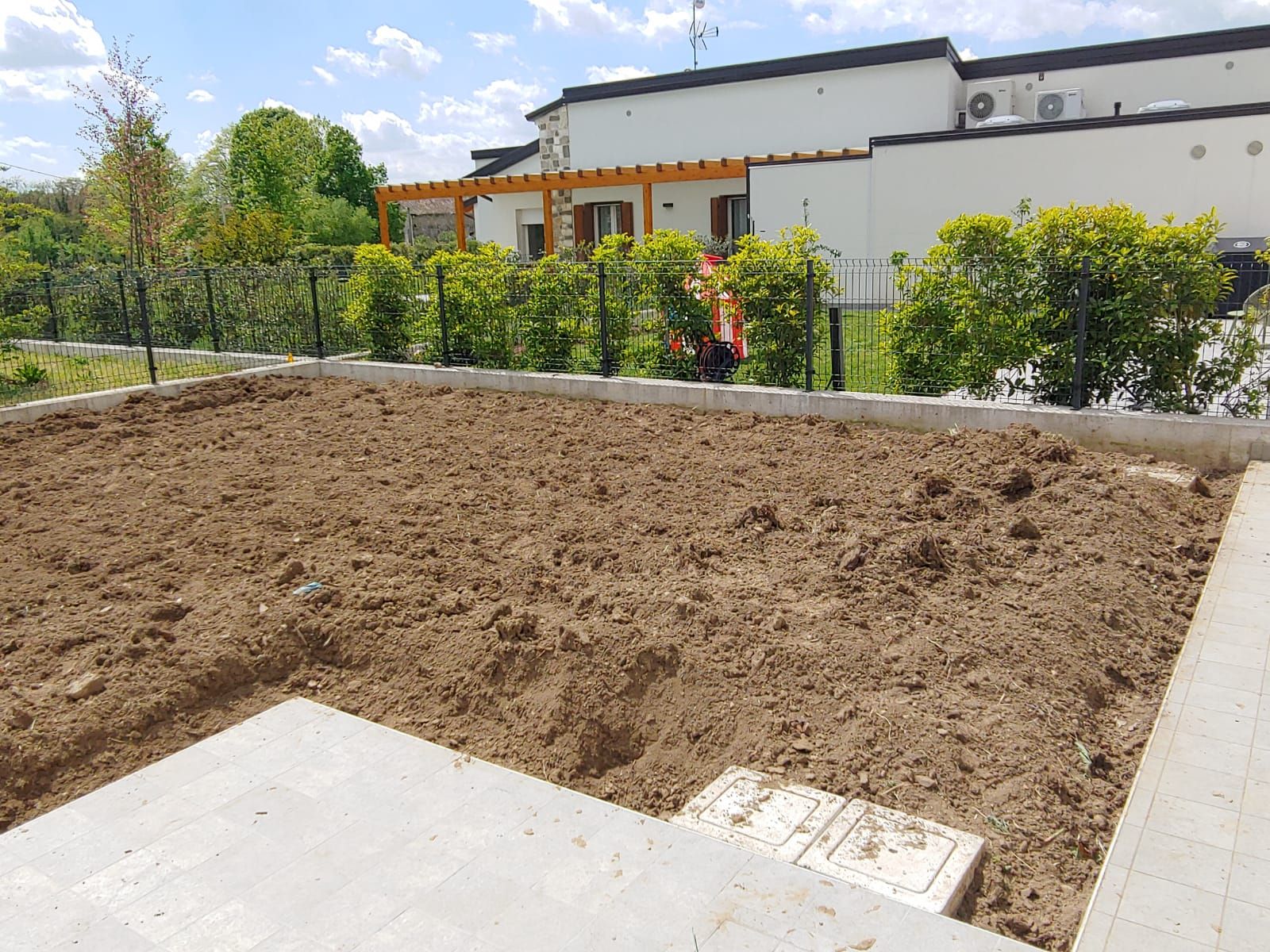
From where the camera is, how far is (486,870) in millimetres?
2842

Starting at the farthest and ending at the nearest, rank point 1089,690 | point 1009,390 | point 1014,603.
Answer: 1. point 1009,390
2. point 1014,603
3. point 1089,690

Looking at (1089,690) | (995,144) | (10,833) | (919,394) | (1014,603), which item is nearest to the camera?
(10,833)

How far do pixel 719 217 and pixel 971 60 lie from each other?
7.28m

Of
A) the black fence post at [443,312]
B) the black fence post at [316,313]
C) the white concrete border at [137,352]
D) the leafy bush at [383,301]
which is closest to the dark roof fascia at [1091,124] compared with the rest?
the leafy bush at [383,301]

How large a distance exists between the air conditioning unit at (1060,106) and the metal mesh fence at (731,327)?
10025mm

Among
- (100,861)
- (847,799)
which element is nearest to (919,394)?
(847,799)

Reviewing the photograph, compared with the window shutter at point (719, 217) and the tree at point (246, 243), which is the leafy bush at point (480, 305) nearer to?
the tree at point (246, 243)

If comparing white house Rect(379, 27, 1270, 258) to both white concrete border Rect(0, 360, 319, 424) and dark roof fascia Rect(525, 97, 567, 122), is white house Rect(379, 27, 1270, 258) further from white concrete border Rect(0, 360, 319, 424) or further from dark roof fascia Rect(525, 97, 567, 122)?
white concrete border Rect(0, 360, 319, 424)

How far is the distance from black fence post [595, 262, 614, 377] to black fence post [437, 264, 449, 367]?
7.03ft

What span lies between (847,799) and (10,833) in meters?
2.84

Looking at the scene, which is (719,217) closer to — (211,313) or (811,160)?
(811,160)

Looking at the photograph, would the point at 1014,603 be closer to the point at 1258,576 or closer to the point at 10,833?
the point at 1258,576

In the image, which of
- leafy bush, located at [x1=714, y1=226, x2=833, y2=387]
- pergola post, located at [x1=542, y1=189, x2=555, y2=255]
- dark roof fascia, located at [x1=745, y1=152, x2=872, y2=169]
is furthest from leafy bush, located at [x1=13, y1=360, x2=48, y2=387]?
pergola post, located at [x1=542, y1=189, x2=555, y2=255]

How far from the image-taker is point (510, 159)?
30.7 metres
